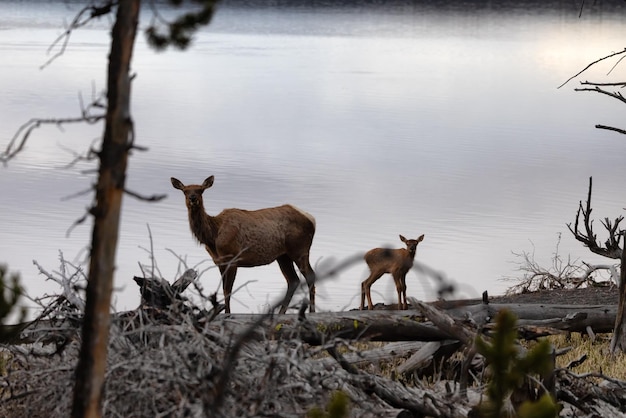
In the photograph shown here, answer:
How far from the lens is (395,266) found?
1304 cm

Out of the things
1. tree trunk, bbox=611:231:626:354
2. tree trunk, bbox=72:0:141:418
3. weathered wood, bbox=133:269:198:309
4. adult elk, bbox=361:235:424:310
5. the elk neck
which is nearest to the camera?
tree trunk, bbox=72:0:141:418

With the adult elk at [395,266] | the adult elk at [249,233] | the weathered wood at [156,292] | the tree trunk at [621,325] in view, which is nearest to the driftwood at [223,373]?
the weathered wood at [156,292]

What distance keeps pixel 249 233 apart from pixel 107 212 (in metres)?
7.28

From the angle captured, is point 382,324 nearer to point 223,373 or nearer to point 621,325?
point 621,325

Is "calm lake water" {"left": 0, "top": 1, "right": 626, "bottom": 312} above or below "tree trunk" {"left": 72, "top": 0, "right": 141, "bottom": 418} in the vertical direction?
below

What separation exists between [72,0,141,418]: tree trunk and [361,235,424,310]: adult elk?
7657 mm

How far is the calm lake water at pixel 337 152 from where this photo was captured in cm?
1684

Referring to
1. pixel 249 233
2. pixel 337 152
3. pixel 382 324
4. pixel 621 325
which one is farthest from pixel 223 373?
pixel 337 152

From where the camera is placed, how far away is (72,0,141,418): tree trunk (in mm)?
4891

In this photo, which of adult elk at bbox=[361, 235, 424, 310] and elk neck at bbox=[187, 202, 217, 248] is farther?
adult elk at bbox=[361, 235, 424, 310]

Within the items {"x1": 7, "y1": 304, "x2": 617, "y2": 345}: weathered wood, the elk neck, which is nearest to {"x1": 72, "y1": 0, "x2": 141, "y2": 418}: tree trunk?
{"x1": 7, "y1": 304, "x2": 617, "y2": 345}: weathered wood

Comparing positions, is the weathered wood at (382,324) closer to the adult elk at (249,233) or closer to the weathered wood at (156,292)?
the weathered wood at (156,292)

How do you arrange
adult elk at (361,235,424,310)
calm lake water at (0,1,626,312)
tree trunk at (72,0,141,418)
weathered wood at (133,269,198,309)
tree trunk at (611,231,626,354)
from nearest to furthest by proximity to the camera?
tree trunk at (72,0,141,418)
weathered wood at (133,269,198,309)
tree trunk at (611,231,626,354)
adult elk at (361,235,424,310)
calm lake water at (0,1,626,312)

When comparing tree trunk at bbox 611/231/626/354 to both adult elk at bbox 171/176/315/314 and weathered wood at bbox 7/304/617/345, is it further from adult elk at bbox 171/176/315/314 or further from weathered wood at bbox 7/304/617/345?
adult elk at bbox 171/176/315/314
